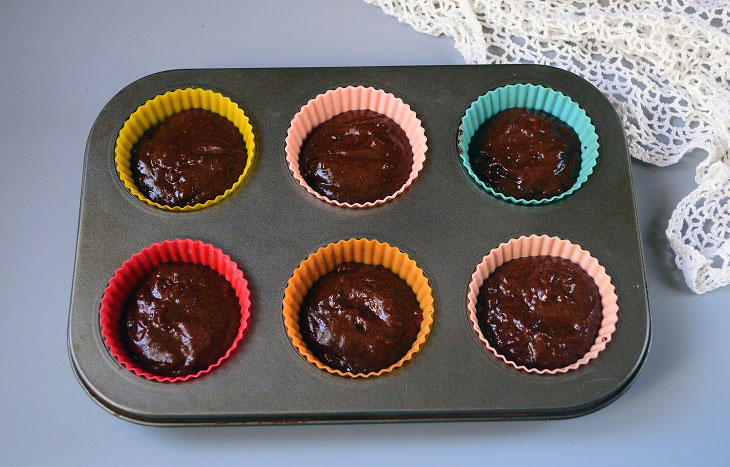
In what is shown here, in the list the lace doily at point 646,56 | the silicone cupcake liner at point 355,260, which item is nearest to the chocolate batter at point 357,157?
the silicone cupcake liner at point 355,260

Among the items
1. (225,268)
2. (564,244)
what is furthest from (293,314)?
(564,244)

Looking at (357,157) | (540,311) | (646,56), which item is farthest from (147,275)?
(646,56)

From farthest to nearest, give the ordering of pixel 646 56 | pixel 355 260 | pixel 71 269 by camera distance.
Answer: pixel 646 56 < pixel 71 269 < pixel 355 260

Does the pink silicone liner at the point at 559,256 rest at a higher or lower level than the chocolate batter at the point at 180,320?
lower

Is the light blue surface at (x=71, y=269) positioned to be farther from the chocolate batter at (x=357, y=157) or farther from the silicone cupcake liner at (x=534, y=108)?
the chocolate batter at (x=357, y=157)

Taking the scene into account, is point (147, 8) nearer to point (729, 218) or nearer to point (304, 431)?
point (304, 431)

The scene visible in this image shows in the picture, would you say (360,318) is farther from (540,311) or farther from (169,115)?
(169,115)
